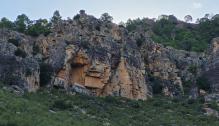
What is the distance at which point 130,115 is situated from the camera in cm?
5150

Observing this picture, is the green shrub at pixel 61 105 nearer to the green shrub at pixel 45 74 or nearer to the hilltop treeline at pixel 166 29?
the green shrub at pixel 45 74

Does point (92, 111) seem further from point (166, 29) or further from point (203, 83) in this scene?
point (166, 29)

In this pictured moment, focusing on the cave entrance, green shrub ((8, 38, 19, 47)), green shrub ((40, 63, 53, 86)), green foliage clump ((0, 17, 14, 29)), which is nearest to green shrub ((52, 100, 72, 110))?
green shrub ((40, 63, 53, 86))

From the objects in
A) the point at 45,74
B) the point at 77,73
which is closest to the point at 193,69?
the point at 77,73

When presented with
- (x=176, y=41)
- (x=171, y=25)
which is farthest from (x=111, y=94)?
(x=171, y=25)

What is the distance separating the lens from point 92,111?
4938 cm

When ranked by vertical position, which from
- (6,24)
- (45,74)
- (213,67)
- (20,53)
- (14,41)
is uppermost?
(6,24)

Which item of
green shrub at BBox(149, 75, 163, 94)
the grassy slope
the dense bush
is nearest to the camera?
the grassy slope

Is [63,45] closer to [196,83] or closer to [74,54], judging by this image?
[74,54]

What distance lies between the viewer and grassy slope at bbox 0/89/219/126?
40250 mm

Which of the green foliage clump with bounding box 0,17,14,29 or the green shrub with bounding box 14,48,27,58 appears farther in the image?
the green foliage clump with bounding box 0,17,14,29

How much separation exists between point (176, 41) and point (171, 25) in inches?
823

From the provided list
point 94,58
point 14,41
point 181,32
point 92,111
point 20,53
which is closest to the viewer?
point 92,111

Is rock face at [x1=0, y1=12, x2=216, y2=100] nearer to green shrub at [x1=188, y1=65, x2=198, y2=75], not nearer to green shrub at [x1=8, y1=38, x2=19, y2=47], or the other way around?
green shrub at [x1=8, y1=38, x2=19, y2=47]
